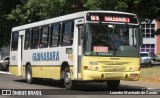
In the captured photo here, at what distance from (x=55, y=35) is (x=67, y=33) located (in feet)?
4.64

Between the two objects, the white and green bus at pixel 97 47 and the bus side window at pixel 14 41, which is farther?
the bus side window at pixel 14 41

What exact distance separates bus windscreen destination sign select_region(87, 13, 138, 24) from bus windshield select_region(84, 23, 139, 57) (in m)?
0.22

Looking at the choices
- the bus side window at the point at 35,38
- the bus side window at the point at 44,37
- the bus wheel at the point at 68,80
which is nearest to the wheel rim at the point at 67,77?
the bus wheel at the point at 68,80

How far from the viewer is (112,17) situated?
63.8 feet

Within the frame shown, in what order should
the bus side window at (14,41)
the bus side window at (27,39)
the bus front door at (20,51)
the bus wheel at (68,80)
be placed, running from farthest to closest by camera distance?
1. the bus side window at (14,41)
2. the bus front door at (20,51)
3. the bus side window at (27,39)
4. the bus wheel at (68,80)

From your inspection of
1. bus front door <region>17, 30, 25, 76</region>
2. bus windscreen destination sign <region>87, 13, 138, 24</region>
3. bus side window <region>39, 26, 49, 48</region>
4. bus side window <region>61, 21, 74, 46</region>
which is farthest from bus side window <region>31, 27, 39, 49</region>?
bus windscreen destination sign <region>87, 13, 138, 24</region>

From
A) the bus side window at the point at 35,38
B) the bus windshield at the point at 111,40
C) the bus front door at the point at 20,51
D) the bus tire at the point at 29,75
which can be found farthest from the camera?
the bus front door at the point at 20,51

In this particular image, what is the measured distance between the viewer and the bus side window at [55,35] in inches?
851

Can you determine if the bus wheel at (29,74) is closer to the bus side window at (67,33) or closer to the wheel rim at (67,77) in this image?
the bus side window at (67,33)

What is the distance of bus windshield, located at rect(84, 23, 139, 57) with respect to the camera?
18812 mm

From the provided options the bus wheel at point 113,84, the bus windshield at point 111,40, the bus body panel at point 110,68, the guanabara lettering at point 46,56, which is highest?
the bus windshield at point 111,40

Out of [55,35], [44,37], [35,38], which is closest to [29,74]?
[35,38]

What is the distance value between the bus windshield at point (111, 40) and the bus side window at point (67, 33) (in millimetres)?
1449

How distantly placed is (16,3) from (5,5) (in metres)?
1.23
